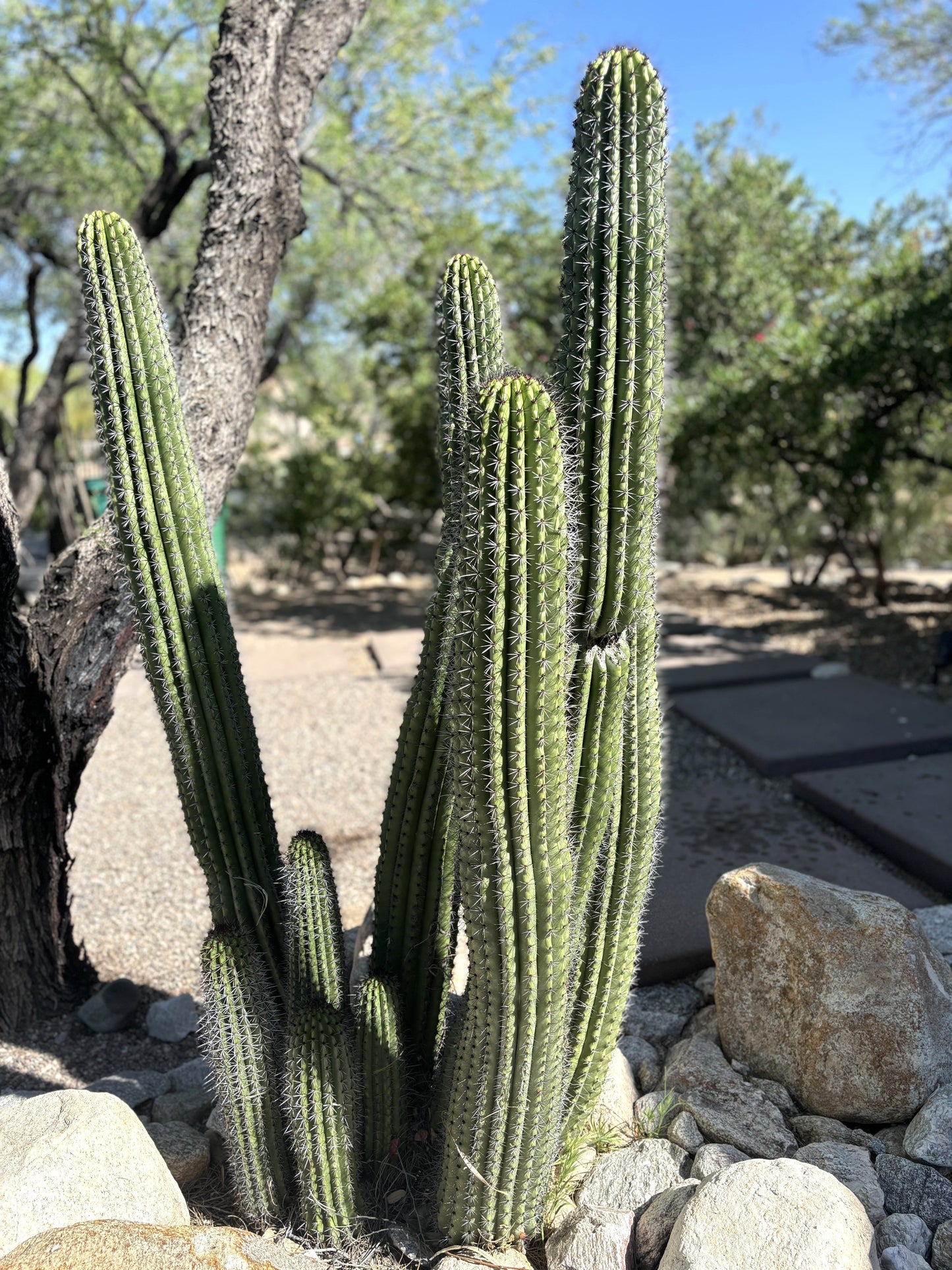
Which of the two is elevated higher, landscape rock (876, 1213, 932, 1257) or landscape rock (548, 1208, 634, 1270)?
landscape rock (876, 1213, 932, 1257)

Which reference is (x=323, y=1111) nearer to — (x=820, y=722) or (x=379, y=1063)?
(x=379, y=1063)

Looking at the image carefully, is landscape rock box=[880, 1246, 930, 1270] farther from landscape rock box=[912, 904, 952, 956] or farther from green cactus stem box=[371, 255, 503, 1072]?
landscape rock box=[912, 904, 952, 956]

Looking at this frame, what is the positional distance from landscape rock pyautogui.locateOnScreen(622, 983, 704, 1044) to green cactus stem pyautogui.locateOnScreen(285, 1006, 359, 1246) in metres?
1.03

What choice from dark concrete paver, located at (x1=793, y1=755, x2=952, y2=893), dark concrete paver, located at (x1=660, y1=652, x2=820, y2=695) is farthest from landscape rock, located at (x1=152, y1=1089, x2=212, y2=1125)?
dark concrete paver, located at (x1=660, y1=652, x2=820, y2=695)

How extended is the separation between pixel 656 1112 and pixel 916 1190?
62 centimetres

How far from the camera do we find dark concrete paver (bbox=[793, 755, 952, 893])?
379cm

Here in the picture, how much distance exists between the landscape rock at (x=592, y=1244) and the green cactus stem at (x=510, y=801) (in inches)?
5.7

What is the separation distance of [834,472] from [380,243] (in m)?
5.16

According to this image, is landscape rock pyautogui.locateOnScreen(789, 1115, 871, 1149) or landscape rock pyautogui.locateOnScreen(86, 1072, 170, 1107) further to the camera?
landscape rock pyautogui.locateOnScreen(86, 1072, 170, 1107)

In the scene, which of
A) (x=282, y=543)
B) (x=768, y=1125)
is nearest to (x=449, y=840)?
(x=768, y=1125)

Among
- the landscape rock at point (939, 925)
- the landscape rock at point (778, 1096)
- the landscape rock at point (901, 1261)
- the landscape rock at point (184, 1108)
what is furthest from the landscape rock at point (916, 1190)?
the landscape rock at point (184, 1108)

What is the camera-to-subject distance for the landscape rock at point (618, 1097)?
2.55 metres

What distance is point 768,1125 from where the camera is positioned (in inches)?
96.7

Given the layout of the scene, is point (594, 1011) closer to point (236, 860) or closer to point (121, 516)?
point (236, 860)
